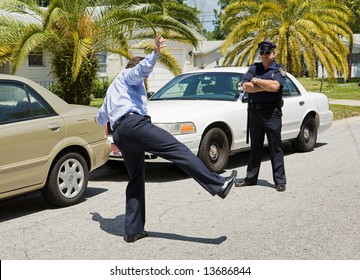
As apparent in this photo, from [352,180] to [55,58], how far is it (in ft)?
28.4

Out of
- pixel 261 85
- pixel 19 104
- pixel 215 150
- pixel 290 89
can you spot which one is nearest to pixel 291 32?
pixel 290 89

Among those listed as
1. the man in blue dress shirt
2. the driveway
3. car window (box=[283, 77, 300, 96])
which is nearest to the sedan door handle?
the driveway

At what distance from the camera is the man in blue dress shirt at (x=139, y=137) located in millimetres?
5094

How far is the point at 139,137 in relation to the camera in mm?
5117

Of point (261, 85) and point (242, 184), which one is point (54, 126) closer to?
point (261, 85)

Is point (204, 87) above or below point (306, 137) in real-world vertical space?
above

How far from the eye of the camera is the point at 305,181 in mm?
8000

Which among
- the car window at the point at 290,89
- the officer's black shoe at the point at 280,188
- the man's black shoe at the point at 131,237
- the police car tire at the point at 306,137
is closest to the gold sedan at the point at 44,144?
the man's black shoe at the point at 131,237

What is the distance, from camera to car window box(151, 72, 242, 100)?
9.25 m

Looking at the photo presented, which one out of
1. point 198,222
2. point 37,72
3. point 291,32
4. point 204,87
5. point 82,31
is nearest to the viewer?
point 198,222

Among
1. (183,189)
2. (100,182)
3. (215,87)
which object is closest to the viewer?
(183,189)

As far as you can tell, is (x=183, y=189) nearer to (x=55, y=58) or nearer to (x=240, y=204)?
(x=240, y=204)

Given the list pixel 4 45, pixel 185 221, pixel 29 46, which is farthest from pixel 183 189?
pixel 4 45

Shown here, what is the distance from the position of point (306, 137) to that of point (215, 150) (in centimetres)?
259
